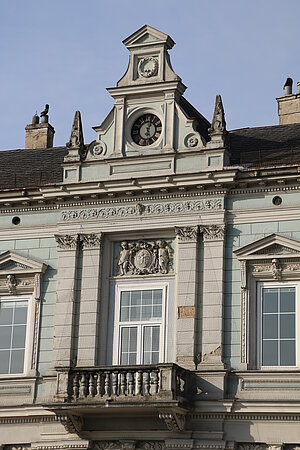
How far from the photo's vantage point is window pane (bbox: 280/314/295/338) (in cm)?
2433

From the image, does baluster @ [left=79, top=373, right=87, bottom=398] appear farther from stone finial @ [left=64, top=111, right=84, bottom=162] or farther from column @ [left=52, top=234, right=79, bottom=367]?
stone finial @ [left=64, top=111, right=84, bottom=162]

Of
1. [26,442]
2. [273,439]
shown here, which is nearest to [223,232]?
[273,439]

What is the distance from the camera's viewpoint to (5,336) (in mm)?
26734

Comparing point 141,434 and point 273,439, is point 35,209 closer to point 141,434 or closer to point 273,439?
point 141,434

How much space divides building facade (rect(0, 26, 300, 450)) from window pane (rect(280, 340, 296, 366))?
0.09 feet

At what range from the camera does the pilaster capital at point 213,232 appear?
25.2 m

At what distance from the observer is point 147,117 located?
88.9ft

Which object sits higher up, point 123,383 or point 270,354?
point 270,354

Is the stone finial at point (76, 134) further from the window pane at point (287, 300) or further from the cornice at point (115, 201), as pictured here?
the window pane at point (287, 300)

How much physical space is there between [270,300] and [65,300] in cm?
513

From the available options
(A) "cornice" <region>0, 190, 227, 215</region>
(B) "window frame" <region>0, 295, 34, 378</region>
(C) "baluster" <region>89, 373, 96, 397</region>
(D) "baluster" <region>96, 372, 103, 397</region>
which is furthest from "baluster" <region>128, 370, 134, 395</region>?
(A) "cornice" <region>0, 190, 227, 215</region>

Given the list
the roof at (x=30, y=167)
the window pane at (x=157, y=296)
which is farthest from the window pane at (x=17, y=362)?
the roof at (x=30, y=167)

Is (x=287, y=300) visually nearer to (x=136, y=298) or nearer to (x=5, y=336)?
(x=136, y=298)

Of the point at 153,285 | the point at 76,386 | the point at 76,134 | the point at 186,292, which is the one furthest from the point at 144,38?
the point at 76,386
